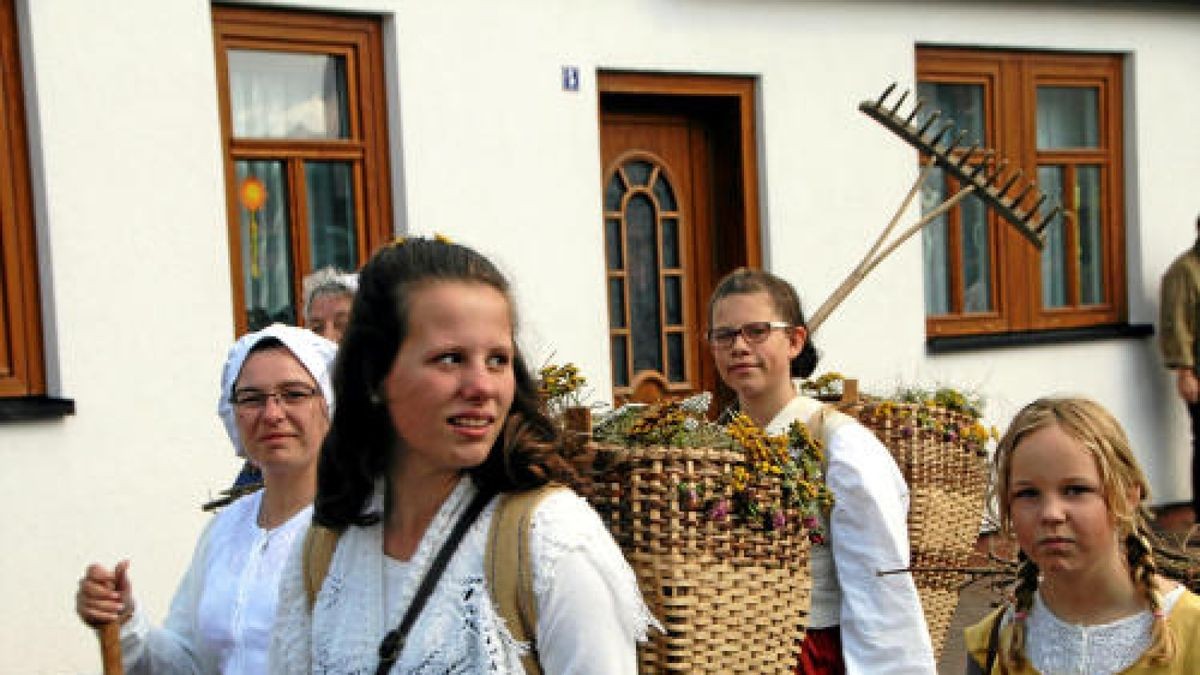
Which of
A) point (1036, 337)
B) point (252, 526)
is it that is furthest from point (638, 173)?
point (252, 526)

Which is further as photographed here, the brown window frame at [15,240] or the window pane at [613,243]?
the window pane at [613,243]

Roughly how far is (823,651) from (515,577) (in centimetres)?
194

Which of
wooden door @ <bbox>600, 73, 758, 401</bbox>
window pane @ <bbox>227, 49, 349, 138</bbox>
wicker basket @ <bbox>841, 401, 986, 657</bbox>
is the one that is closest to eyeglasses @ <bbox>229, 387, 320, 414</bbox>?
wicker basket @ <bbox>841, 401, 986, 657</bbox>

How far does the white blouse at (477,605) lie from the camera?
2.07 m

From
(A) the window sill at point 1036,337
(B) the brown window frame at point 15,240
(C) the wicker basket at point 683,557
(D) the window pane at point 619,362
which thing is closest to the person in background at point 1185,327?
(A) the window sill at point 1036,337

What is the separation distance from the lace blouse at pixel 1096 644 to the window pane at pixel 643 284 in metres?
5.79

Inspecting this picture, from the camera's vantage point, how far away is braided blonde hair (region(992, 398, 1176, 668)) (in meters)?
2.43

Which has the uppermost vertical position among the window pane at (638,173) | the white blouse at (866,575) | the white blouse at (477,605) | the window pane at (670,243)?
the window pane at (638,173)

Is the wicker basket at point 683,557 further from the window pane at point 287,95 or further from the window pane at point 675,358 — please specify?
the window pane at point 675,358

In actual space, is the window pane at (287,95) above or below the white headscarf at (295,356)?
above

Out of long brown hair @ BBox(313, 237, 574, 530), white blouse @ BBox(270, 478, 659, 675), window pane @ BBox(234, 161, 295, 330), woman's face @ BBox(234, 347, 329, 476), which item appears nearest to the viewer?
white blouse @ BBox(270, 478, 659, 675)

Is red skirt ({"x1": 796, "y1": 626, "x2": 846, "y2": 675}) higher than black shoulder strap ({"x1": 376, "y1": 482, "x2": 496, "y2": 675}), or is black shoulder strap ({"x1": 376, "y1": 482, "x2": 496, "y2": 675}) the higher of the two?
black shoulder strap ({"x1": 376, "y1": 482, "x2": 496, "y2": 675})

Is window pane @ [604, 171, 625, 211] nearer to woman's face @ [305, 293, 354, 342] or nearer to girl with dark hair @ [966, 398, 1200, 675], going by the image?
woman's face @ [305, 293, 354, 342]

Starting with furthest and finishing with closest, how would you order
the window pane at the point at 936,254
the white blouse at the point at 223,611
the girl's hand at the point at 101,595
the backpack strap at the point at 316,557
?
the window pane at the point at 936,254
the white blouse at the point at 223,611
the girl's hand at the point at 101,595
the backpack strap at the point at 316,557
